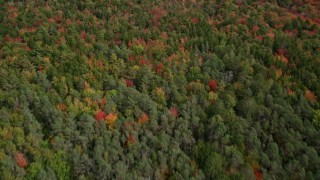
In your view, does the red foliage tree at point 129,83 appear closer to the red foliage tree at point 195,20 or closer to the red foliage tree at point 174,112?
the red foliage tree at point 174,112

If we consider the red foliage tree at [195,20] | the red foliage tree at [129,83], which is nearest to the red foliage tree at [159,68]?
the red foliage tree at [129,83]

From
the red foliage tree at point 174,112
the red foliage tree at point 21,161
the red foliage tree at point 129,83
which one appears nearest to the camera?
the red foliage tree at point 21,161

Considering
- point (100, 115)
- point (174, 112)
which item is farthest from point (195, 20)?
point (100, 115)

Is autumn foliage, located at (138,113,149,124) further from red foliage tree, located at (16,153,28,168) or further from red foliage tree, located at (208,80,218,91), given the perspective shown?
red foliage tree, located at (16,153,28,168)

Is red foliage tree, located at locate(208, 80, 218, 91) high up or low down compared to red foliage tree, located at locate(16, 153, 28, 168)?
down

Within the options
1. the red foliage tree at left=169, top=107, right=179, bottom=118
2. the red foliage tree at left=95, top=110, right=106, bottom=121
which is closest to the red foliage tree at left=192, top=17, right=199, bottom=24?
the red foliage tree at left=169, top=107, right=179, bottom=118

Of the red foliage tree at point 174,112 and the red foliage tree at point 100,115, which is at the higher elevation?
the red foliage tree at point 100,115

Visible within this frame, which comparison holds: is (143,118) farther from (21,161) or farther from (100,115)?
(21,161)

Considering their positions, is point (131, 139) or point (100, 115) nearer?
point (131, 139)

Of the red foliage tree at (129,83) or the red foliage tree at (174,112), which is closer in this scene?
the red foliage tree at (174,112)

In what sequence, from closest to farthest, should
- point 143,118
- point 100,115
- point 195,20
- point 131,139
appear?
point 131,139 < point 100,115 < point 143,118 < point 195,20
